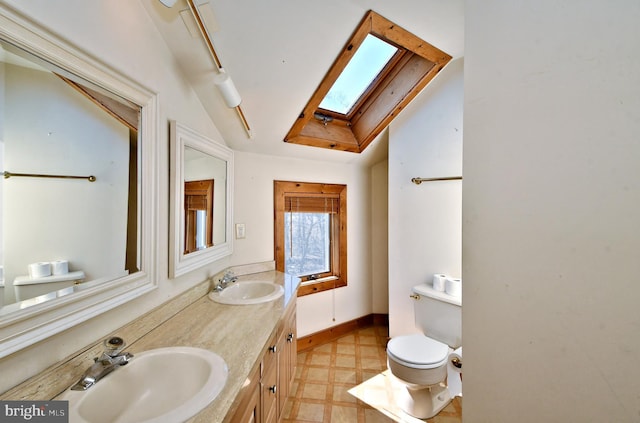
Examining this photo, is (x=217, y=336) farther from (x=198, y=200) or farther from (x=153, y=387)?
(x=198, y=200)

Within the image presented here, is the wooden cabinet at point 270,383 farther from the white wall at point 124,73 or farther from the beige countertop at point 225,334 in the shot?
the white wall at point 124,73

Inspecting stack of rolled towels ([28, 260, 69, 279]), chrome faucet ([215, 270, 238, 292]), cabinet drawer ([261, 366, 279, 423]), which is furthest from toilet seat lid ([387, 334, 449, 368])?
stack of rolled towels ([28, 260, 69, 279])

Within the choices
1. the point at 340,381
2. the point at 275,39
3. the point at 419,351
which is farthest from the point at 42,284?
the point at 340,381

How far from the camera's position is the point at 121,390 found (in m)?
0.80

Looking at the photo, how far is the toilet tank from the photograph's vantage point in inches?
71.2

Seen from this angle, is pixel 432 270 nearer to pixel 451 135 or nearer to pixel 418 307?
pixel 418 307

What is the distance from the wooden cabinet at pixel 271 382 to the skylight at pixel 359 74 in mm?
1740

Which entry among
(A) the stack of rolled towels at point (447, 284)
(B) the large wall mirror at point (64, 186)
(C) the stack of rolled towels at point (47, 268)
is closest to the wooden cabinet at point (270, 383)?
(B) the large wall mirror at point (64, 186)

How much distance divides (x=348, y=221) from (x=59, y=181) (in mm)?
2225

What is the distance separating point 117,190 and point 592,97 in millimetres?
1331

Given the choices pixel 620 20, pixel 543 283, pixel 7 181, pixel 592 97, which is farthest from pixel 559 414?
pixel 7 181

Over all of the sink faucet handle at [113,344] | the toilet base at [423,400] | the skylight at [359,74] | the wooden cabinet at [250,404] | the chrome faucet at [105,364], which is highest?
the skylight at [359,74]

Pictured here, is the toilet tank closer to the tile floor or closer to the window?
the tile floor

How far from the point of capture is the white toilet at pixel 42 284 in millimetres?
632
